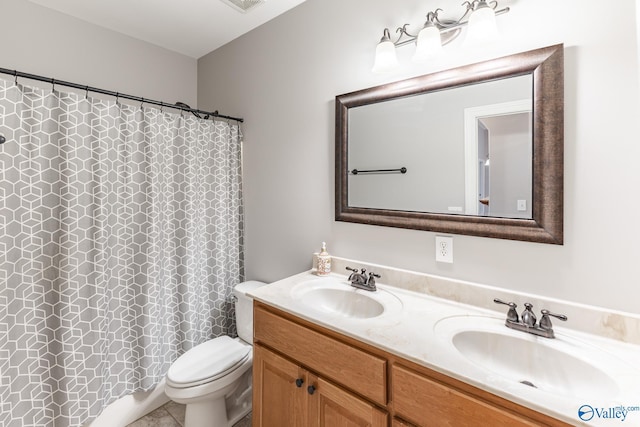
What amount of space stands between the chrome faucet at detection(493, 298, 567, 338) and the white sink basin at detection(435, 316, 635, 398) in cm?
2

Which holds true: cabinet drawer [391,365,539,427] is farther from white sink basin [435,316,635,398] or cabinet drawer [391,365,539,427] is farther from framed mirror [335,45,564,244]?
framed mirror [335,45,564,244]

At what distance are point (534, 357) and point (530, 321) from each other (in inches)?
4.5

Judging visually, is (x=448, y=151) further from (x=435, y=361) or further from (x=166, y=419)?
(x=166, y=419)

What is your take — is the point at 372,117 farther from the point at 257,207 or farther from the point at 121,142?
the point at 121,142

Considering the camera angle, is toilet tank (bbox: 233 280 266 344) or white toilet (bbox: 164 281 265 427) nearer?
white toilet (bbox: 164 281 265 427)

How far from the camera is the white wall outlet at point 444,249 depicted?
130 cm

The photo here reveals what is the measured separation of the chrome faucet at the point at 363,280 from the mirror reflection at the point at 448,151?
352mm

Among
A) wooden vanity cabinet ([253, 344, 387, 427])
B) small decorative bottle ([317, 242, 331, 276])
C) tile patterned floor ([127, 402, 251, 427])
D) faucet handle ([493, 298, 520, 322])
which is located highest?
small decorative bottle ([317, 242, 331, 276])

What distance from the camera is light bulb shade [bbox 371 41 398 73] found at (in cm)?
137

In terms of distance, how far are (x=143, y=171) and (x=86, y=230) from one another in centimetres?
44

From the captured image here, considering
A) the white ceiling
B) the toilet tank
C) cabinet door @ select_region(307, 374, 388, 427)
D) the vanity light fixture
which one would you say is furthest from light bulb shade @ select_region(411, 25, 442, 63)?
the toilet tank

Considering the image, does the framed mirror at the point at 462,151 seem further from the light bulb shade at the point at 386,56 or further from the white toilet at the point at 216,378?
the white toilet at the point at 216,378

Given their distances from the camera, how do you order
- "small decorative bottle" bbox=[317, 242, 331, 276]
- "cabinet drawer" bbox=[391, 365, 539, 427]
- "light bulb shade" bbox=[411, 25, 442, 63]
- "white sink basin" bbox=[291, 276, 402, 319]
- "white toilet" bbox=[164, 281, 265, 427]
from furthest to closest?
1. "small decorative bottle" bbox=[317, 242, 331, 276]
2. "white toilet" bbox=[164, 281, 265, 427]
3. "white sink basin" bbox=[291, 276, 402, 319]
4. "light bulb shade" bbox=[411, 25, 442, 63]
5. "cabinet drawer" bbox=[391, 365, 539, 427]

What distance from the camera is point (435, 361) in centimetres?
84
